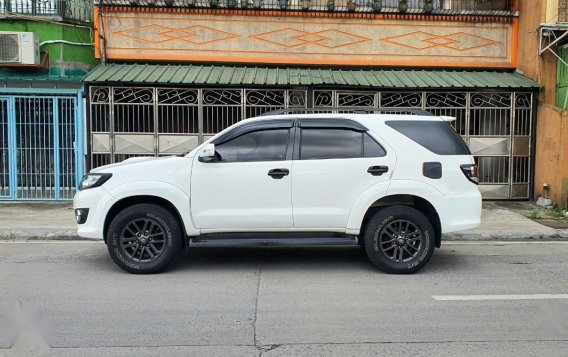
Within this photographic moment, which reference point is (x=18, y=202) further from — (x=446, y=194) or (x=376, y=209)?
(x=446, y=194)

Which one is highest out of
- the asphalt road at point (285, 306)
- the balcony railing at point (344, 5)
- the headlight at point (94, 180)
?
the balcony railing at point (344, 5)

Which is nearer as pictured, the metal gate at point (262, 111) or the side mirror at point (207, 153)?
the side mirror at point (207, 153)

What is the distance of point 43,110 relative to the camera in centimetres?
1215

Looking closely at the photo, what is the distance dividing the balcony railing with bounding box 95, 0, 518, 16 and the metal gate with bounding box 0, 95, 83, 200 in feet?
8.89

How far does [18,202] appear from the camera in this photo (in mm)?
12188

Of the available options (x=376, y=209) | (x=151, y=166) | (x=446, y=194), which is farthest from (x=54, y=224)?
(x=446, y=194)

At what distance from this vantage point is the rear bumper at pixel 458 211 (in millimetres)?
6613

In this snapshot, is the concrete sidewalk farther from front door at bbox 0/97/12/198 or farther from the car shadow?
the car shadow

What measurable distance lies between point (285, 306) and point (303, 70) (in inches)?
321

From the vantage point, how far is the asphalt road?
14.3ft

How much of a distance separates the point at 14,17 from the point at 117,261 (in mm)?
8226

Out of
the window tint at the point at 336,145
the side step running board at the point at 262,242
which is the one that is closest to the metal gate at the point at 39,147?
the side step running board at the point at 262,242

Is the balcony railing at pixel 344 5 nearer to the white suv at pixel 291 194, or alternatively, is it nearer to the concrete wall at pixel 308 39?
the concrete wall at pixel 308 39

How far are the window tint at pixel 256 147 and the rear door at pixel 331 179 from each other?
23cm
